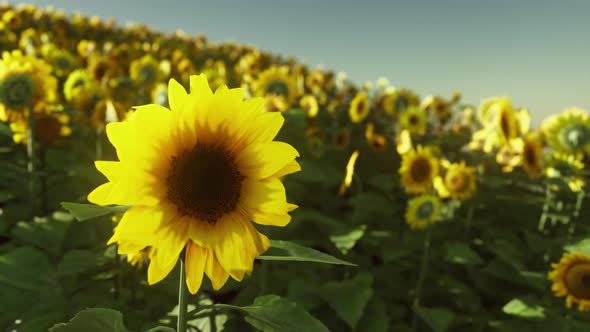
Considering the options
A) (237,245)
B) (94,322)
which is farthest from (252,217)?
(94,322)

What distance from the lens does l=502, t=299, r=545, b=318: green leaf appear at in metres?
2.16

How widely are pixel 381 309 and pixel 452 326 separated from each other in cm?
51

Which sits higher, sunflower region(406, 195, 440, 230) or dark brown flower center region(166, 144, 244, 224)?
dark brown flower center region(166, 144, 244, 224)

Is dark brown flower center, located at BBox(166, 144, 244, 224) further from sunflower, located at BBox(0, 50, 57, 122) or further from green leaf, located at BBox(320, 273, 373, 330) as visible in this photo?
sunflower, located at BBox(0, 50, 57, 122)

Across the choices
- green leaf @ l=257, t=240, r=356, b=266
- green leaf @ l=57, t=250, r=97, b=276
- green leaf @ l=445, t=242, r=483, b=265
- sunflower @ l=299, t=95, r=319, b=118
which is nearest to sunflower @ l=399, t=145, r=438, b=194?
green leaf @ l=445, t=242, r=483, b=265

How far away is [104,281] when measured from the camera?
1.98m

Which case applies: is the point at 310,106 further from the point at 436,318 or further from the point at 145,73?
the point at 436,318

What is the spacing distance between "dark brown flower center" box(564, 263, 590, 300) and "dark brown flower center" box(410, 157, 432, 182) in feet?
3.22

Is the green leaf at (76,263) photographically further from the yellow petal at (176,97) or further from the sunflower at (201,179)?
the yellow petal at (176,97)

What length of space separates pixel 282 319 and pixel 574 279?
161 centimetres

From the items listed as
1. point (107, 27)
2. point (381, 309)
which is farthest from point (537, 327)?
point (107, 27)

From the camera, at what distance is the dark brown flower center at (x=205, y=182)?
96cm

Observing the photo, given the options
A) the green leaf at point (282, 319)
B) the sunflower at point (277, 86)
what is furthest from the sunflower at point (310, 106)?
the green leaf at point (282, 319)

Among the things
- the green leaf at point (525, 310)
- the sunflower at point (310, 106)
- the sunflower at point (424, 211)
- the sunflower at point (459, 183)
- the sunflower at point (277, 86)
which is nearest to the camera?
the green leaf at point (525, 310)
